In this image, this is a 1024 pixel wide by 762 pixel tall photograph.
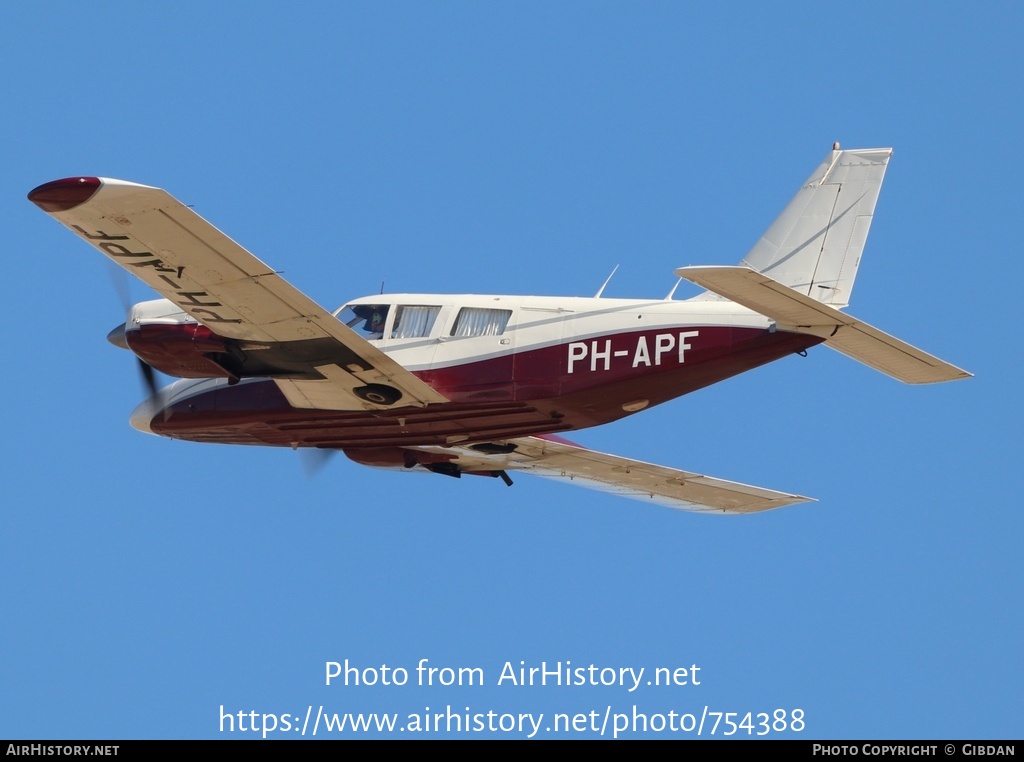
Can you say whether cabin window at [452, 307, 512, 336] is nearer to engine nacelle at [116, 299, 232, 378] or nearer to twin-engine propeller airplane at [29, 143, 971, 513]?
twin-engine propeller airplane at [29, 143, 971, 513]

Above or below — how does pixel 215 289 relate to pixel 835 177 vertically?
below

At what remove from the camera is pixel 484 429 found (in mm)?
28141

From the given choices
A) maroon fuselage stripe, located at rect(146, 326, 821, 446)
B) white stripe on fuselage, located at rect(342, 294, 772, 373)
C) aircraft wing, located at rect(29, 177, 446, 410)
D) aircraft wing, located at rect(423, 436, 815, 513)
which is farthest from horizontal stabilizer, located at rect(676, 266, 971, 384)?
aircraft wing, located at rect(423, 436, 815, 513)

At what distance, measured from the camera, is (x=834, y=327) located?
2478 cm

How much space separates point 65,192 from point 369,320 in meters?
6.20

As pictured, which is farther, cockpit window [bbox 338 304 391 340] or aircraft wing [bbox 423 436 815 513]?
aircraft wing [bbox 423 436 815 513]

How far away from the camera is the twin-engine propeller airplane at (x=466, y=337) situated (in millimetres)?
24703

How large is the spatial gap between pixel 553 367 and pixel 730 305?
295 cm

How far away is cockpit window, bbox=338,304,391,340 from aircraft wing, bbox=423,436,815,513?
3.47m

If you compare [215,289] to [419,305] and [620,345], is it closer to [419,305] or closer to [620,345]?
[419,305]

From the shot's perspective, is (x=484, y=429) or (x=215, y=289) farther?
(x=484, y=429)

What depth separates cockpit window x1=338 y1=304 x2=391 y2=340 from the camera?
2800 centimetres

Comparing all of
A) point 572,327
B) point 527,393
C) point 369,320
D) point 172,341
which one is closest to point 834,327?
point 572,327
